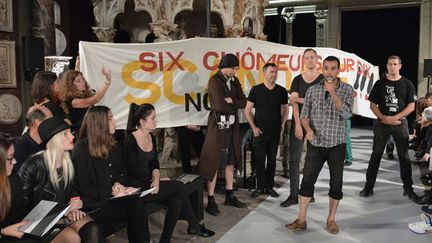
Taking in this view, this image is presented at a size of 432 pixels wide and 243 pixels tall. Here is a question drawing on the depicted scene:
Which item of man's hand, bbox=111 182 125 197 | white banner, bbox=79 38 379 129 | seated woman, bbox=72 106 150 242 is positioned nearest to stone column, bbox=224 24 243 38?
white banner, bbox=79 38 379 129

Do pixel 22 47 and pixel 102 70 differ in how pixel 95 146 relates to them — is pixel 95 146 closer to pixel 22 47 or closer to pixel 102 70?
pixel 102 70

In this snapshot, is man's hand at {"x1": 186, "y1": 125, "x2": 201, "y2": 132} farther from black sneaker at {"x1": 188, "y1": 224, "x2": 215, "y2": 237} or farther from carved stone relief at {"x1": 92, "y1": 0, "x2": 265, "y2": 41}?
black sneaker at {"x1": 188, "y1": 224, "x2": 215, "y2": 237}

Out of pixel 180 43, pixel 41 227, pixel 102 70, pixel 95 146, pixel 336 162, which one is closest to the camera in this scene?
pixel 41 227

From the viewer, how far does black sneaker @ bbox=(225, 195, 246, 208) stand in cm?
460

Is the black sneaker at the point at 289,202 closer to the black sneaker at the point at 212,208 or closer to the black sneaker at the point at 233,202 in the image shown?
the black sneaker at the point at 233,202

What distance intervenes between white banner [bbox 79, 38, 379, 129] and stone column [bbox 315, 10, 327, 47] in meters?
8.29

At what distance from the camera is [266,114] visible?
15.6ft

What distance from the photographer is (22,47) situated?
660 centimetres

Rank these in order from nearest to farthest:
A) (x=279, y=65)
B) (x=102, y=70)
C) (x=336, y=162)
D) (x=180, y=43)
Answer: (x=336, y=162), (x=102, y=70), (x=180, y=43), (x=279, y=65)

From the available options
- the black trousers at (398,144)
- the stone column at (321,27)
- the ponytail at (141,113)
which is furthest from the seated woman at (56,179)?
the stone column at (321,27)

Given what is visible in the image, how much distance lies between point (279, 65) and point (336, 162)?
7.47ft

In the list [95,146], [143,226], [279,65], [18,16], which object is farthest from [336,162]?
[18,16]

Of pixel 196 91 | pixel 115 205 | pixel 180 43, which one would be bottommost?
pixel 115 205

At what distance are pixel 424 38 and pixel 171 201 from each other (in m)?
10.5
